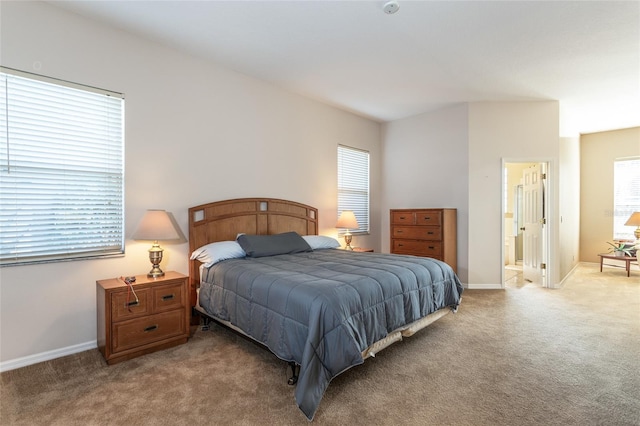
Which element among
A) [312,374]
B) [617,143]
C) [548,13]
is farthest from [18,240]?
[617,143]

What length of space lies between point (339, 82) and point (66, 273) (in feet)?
11.8

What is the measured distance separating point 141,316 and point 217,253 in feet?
2.73

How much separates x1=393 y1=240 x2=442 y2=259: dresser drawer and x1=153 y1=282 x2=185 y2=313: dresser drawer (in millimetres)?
3431

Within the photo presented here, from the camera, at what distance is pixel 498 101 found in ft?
15.8

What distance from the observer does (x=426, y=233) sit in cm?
482

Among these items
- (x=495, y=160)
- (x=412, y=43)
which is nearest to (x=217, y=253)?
(x=412, y=43)

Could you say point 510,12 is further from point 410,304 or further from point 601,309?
point 601,309

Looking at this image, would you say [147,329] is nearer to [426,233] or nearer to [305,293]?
[305,293]

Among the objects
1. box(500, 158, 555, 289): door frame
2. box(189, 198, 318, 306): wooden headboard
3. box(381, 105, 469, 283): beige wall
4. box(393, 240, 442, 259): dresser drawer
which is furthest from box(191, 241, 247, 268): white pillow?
box(500, 158, 555, 289): door frame

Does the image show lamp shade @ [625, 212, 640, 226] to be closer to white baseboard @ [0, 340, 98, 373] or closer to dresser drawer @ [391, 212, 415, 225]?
dresser drawer @ [391, 212, 415, 225]

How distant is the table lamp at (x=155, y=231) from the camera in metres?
2.73

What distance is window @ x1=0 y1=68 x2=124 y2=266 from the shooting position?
7.97ft

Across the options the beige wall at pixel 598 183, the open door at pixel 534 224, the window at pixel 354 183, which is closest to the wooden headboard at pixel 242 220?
the window at pixel 354 183

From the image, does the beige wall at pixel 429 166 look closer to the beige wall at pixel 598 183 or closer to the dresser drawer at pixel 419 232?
the dresser drawer at pixel 419 232
